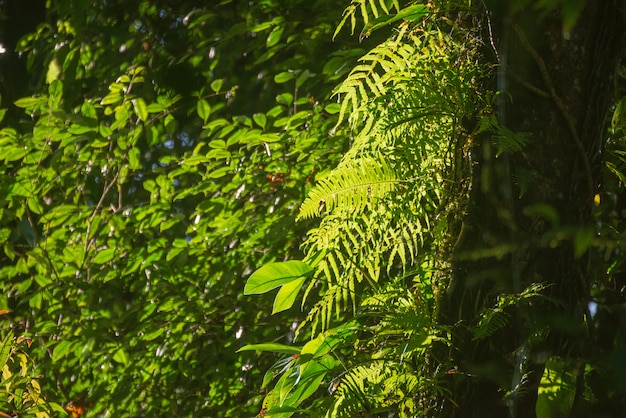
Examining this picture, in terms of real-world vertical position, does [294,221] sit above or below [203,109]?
below

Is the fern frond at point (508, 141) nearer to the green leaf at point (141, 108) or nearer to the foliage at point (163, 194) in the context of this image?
the foliage at point (163, 194)

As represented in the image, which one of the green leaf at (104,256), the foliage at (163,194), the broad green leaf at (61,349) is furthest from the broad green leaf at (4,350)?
the green leaf at (104,256)

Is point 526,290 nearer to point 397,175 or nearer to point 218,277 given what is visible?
point 397,175

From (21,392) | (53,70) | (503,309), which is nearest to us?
(503,309)

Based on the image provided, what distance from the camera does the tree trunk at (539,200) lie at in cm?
95

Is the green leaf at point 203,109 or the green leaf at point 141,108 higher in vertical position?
the green leaf at point 141,108

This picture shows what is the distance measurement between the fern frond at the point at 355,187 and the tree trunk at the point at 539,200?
188mm

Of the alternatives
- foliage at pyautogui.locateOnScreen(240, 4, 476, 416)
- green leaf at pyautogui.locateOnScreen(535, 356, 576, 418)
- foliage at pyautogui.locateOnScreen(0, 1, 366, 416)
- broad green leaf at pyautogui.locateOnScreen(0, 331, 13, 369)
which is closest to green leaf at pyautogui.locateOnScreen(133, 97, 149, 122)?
foliage at pyautogui.locateOnScreen(0, 1, 366, 416)

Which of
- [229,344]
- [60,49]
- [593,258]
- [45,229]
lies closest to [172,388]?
[229,344]

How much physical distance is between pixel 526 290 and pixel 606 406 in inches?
9.8

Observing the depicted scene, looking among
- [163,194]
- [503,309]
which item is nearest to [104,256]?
[163,194]

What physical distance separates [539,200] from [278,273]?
1.40ft

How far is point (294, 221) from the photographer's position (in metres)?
2.34

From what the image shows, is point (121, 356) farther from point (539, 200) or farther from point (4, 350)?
point (539, 200)
